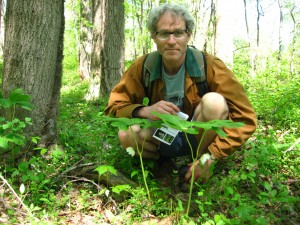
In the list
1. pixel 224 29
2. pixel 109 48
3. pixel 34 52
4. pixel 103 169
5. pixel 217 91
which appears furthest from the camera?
pixel 224 29

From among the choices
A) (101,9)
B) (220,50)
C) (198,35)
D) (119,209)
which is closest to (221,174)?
(119,209)

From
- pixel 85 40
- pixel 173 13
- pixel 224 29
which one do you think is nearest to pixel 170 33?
pixel 173 13

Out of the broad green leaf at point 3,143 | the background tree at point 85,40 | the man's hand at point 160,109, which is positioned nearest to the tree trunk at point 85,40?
the background tree at point 85,40

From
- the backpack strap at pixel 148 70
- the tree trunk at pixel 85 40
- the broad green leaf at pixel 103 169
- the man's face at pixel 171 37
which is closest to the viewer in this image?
the broad green leaf at pixel 103 169

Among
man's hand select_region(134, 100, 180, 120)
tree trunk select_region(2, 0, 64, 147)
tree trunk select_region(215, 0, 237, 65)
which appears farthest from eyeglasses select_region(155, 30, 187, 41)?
tree trunk select_region(215, 0, 237, 65)

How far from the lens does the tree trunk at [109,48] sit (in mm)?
6461

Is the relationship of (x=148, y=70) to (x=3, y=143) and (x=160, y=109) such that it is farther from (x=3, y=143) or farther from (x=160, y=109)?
(x=3, y=143)

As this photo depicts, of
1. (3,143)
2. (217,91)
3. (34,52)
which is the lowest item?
(3,143)

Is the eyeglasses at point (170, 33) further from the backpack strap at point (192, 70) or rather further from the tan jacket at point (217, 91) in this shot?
the tan jacket at point (217, 91)

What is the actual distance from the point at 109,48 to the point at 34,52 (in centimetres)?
371

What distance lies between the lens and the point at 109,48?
647 centimetres

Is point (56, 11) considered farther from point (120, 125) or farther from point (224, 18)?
point (224, 18)

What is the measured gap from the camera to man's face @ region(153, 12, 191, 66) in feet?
9.03

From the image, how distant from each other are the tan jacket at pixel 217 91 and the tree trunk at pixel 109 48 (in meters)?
3.52
